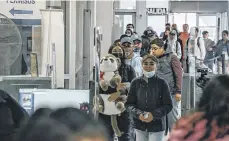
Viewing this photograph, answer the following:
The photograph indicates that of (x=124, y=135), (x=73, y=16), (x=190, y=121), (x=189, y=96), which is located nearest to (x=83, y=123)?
(x=190, y=121)

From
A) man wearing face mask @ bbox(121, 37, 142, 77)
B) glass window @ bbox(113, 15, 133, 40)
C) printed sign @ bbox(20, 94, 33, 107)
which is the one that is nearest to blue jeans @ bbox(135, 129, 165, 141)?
printed sign @ bbox(20, 94, 33, 107)

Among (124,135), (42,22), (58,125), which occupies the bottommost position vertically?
(124,135)

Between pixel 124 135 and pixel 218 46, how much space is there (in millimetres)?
6367

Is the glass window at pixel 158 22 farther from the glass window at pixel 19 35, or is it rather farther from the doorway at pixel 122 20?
the glass window at pixel 19 35

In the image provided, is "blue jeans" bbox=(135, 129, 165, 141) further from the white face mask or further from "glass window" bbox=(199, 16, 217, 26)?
"glass window" bbox=(199, 16, 217, 26)

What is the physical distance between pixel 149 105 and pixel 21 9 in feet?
8.10

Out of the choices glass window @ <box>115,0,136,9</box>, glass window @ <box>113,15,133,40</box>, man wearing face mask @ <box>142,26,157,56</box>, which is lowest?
man wearing face mask @ <box>142,26,157,56</box>

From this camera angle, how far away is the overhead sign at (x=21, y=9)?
23.8 feet

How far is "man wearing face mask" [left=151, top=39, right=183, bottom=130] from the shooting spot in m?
7.41

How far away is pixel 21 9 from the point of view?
7324mm

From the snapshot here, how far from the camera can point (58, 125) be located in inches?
49.9

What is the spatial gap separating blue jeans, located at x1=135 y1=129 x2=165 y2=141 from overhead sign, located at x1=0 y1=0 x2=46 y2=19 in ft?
7.62

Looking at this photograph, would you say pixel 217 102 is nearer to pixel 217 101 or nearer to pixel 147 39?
pixel 217 101

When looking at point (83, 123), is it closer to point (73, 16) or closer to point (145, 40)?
point (73, 16)
